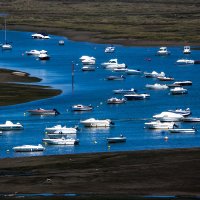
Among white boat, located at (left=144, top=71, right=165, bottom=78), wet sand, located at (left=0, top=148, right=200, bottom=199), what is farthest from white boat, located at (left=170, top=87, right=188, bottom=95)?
wet sand, located at (left=0, top=148, right=200, bottom=199)

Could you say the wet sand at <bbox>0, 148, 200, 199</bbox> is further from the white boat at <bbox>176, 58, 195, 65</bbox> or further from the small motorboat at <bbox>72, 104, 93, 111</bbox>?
the white boat at <bbox>176, 58, 195, 65</bbox>

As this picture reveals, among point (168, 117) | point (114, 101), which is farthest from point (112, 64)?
point (168, 117)

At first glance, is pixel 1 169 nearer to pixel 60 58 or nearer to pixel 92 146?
pixel 92 146

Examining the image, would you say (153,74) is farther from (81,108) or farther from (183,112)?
(183,112)

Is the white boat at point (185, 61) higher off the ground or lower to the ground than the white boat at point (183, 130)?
higher

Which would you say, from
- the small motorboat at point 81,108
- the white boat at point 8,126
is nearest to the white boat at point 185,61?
the small motorboat at point 81,108

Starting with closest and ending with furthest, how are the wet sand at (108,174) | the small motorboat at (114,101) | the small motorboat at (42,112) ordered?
1. the wet sand at (108,174)
2. the small motorboat at (42,112)
3. the small motorboat at (114,101)

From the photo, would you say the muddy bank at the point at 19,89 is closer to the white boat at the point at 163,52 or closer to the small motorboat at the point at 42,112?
the small motorboat at the point at 42,112
